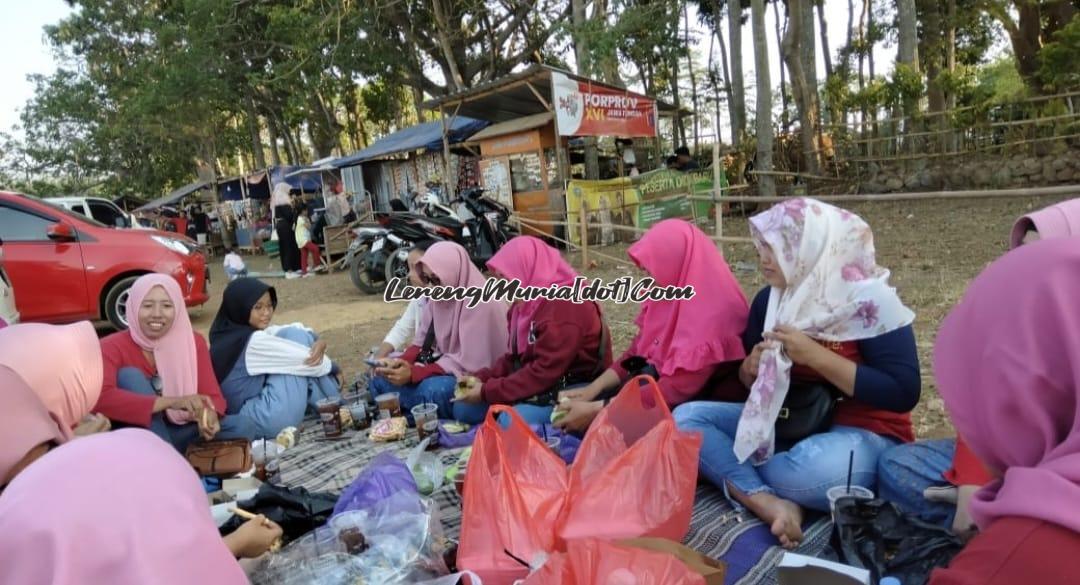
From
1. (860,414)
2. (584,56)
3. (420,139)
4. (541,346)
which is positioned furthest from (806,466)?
(420,139)

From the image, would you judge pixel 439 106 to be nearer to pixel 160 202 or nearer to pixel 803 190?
pixel 803 190

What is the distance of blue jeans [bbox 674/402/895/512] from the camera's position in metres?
2.02

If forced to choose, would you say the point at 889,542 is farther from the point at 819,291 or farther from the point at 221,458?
the point at 221,458

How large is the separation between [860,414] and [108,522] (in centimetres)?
212

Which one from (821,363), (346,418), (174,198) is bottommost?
(346,418)

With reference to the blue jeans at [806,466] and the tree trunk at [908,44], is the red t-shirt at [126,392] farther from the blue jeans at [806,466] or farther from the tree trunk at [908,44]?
the tree trunk at [908,44]

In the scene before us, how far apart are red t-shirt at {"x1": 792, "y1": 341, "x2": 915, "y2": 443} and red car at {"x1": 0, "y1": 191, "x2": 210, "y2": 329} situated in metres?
6.15

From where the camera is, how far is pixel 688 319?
2496mm

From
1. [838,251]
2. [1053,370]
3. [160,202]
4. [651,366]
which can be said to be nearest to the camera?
[1053,370]

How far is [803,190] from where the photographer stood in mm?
A: 11859

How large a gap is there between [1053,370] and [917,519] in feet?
3.10

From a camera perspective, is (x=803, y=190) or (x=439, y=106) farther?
(x=803, y=190)

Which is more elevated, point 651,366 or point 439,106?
point 439,106

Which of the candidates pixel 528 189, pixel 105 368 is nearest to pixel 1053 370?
pixel 105 368
